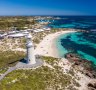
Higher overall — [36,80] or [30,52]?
[30,52]

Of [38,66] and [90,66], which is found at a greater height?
[38,66]

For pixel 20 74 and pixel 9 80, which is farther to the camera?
pixel 20 74

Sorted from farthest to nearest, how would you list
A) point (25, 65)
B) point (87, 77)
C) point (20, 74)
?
1. point (87, 77)
2. point (25, 65)
3. point (20, 74)

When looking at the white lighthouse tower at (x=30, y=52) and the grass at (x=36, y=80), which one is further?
the white lighthouse tower at (x=30, y=52)

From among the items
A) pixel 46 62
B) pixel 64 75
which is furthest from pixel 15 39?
pixel 64 75

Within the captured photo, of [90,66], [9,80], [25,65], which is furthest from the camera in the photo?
[90,66]

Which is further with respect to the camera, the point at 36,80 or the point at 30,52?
the point at 30,52

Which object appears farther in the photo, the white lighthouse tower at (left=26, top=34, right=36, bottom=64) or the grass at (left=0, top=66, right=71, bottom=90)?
the white lighthouse tower at (left=26, top=34, right=36, bottom=64)

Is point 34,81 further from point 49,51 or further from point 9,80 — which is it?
point 49,51

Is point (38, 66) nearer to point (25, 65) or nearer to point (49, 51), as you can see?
point (25, 65)

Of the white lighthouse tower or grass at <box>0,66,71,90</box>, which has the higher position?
the white lighthouse tower

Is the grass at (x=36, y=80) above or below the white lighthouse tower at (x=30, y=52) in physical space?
below
